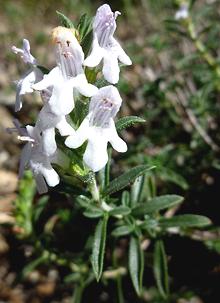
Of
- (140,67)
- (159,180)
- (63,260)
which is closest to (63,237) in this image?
(63,260)

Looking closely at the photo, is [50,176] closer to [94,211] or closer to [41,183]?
[41,183]

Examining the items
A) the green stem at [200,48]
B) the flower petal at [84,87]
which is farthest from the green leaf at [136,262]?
the green stem at [200,48]

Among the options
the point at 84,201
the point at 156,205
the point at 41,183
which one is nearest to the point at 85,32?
the point at 41,183

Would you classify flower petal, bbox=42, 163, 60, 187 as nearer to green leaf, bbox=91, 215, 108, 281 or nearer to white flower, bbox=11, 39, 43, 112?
white flower, bbox=11, 39, 43, 112

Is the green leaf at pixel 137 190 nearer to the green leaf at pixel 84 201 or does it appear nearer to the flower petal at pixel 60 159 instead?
the green leaf at pixel 84 201

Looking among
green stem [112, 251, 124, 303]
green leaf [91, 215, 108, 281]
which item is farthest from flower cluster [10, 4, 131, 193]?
green stem [112, 251, 124, 303]

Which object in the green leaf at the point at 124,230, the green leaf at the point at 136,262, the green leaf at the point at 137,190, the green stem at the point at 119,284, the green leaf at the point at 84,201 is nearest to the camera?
the green leaf at the point at 84,201
